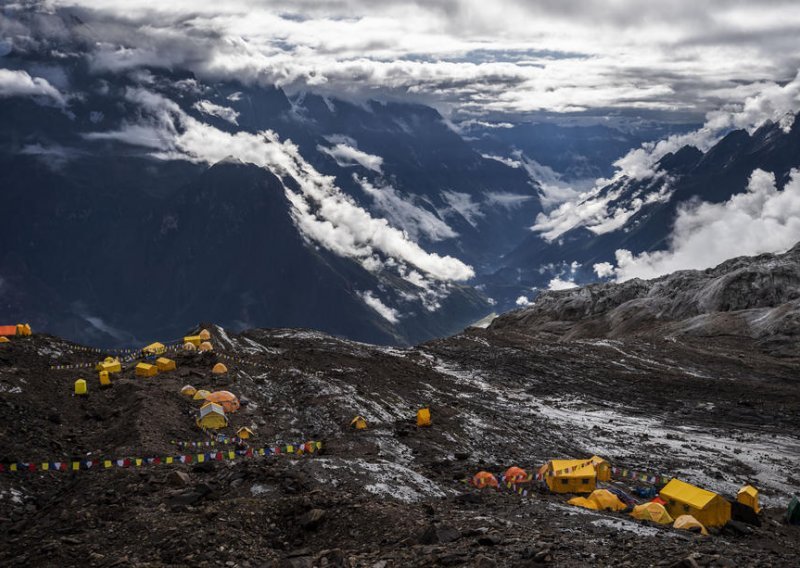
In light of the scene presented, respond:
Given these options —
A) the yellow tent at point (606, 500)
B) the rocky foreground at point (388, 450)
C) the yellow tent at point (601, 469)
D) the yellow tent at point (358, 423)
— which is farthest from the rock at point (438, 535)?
the yellow tent at point (358, 423)

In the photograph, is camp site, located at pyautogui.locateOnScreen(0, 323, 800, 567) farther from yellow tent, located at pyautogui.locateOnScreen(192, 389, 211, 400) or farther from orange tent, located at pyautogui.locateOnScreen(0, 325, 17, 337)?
orange tent, located at pyautogui.locateOnScreen(0, 325, 17, 337)

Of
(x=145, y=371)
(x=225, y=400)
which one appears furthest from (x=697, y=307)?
(x=145, y=371)

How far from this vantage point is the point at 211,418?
59281mm

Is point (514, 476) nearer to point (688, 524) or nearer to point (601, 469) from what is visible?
point (601, 469)

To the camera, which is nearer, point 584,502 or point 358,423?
point 584,502

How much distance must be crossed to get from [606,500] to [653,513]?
3078mm

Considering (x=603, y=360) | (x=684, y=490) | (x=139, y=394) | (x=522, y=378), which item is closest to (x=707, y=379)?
(x=603, y=360)

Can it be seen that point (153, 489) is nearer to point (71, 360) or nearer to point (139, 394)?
point (139, 394)

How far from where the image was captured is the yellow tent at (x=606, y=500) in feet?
154

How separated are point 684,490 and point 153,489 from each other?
3205 cm

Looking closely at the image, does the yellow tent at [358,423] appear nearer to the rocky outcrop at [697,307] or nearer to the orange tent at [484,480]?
the orange tent at [484,480]

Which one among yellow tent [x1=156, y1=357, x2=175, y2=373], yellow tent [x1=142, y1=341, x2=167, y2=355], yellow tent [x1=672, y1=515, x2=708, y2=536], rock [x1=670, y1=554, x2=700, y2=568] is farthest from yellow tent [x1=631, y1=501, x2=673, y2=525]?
yellow tent [x1=142, y1=341, x2=167, y2=355]

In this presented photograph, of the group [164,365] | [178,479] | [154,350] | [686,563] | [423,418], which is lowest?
[154,350]

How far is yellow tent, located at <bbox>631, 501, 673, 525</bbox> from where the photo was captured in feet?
146
